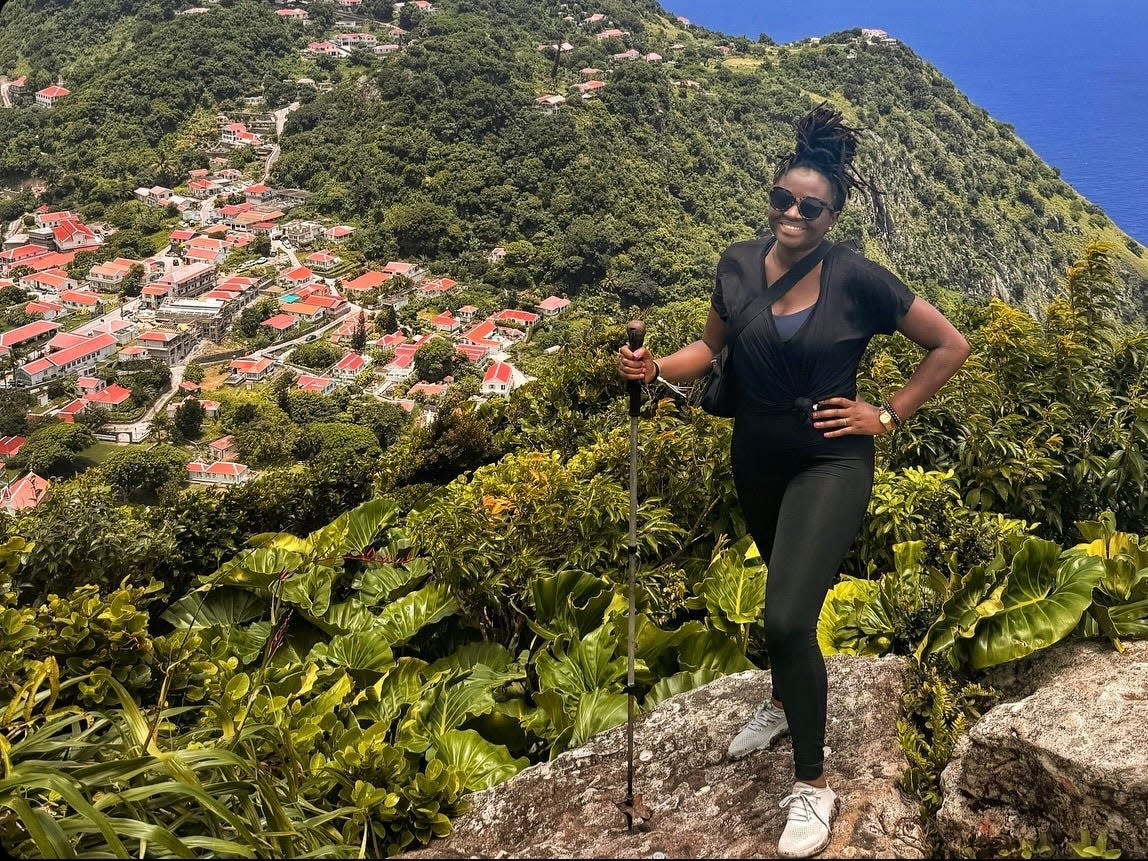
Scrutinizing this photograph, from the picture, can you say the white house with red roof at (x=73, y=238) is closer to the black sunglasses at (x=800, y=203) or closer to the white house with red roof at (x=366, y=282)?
the white house with red roof at (x=366, y=282)

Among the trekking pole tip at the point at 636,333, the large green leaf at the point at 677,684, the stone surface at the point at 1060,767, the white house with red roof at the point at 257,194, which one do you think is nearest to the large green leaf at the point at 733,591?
the large green leaf at the point at 677,684

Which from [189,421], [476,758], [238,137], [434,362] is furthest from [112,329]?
[476,758]

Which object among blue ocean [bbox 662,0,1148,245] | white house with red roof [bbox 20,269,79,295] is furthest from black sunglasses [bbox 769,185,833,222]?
blue ocean [bbox 662,0,1148,245]

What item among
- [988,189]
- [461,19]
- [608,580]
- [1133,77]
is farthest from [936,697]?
[1133,77]

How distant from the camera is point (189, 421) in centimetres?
3194

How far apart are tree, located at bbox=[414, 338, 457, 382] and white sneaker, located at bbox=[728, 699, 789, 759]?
34.1 meters

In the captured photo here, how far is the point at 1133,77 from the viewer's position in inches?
4205

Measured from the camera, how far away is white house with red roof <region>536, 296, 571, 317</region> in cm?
4272

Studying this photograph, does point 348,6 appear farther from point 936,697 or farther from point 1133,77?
point 1133,77

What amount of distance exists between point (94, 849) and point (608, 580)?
2080 millimetres

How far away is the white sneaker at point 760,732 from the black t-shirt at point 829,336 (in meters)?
0.79

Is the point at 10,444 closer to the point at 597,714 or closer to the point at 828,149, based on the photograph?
the point at 597,714

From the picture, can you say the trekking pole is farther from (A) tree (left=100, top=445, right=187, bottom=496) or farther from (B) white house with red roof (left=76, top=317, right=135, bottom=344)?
(B) white house with red roof (left=76, top=317, right=135, bottom=344)

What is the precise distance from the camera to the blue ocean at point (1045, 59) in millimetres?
76188
